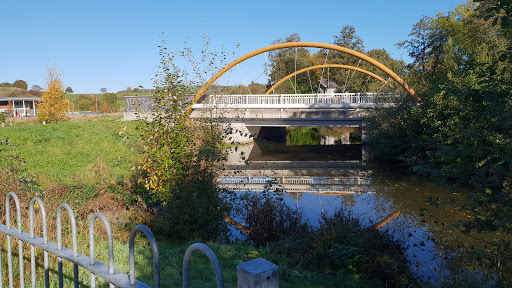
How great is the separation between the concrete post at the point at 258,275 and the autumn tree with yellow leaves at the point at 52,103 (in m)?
34.8

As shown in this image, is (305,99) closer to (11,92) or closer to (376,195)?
(376,195)

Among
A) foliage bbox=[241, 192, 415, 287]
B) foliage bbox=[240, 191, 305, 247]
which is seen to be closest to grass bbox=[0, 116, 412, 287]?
foliage bbox=[241, 192, 415, 287]

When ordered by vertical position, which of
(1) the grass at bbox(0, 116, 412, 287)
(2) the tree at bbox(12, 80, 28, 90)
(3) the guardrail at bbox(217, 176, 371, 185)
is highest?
(2) the tree at bbox(12, 80, 28, 90)

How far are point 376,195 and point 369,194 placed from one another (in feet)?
0.96

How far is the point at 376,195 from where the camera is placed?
1464 centimetres

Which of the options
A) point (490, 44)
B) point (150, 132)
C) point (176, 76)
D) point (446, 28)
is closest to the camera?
point (150, 132)

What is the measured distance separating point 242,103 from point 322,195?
14.3m

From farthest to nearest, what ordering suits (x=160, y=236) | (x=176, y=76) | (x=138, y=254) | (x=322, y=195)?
1. (x=322, y=195)
2. (x=176, y=76)
3. (x=160, y=236)
4. (x=138, y=254)

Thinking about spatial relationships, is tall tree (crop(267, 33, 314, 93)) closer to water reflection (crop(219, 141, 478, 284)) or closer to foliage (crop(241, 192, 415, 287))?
water reflection (crop(219, 141, 478, 284))

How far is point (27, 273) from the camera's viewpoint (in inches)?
186

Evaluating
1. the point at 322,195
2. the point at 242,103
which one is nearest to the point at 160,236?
the point at 322,195

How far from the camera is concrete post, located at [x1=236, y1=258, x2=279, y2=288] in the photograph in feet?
4.99

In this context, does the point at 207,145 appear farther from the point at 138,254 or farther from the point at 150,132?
the point at 138,254

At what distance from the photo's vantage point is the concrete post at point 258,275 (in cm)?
152
